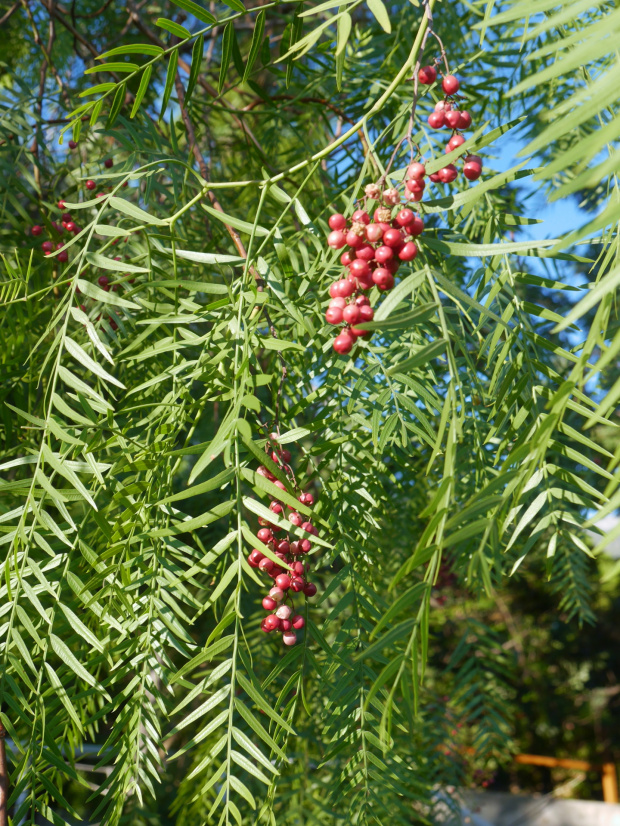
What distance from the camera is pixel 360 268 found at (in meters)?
0.36

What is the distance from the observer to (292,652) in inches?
16.8

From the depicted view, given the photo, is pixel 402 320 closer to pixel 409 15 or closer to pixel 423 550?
pixel 423 550

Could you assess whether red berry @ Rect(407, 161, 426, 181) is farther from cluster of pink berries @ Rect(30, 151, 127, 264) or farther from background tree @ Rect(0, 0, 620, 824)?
cluster of pink berries @ Rect(30, 151, 127, 264)

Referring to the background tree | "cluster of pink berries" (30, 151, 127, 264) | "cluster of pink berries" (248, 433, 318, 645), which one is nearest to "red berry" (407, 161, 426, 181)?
the background tree

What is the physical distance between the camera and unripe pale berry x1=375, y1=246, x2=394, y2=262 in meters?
0.35

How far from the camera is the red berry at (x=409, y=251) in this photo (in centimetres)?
34

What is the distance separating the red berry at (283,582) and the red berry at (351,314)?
0.17m

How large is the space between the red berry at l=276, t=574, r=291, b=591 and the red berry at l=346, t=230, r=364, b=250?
0.67 ft

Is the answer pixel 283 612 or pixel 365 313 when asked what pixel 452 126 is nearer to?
pixel 365 313

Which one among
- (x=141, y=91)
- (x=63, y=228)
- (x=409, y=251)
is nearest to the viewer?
(x=409, y=251)

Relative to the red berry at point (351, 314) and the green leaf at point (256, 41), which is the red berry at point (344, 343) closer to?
the red berry at point (351, 314)

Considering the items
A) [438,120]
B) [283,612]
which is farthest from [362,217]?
[283,612]

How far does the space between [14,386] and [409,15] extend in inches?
30.7

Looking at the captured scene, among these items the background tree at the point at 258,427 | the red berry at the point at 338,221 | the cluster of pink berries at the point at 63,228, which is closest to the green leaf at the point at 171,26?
the background tree at the point at 258,427
